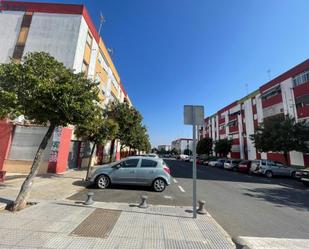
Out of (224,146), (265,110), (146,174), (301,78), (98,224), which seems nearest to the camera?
(98,224)

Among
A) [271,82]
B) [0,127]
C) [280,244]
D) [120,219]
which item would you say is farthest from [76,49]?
[271,82]

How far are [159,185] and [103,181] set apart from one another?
9.33 feet

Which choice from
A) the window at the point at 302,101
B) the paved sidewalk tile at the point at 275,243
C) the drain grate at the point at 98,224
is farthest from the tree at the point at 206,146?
the paved sidewalk tile at the point at 275,243

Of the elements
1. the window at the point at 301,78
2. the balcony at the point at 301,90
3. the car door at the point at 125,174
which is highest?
Answer: the window at the point at 301,78

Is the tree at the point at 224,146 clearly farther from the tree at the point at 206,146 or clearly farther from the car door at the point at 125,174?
the car door at the point at 125,174

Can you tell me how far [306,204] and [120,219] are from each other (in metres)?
8.25

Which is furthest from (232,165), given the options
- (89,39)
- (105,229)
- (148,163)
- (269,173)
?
(105,229)

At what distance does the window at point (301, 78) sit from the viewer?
88.8 ft

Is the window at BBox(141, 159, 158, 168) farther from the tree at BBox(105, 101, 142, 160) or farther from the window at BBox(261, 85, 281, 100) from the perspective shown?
the window at BBox(261, 85, 281, 100)

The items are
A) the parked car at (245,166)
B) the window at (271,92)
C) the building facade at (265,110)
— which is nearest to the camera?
the parked car at (245,166)

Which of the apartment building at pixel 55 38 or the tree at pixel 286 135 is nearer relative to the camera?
the apartment building at pixel 55 38

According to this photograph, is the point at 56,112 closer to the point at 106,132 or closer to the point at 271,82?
the point at 106,132

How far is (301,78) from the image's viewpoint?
28.0 meters

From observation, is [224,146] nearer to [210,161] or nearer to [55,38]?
[210,161]
